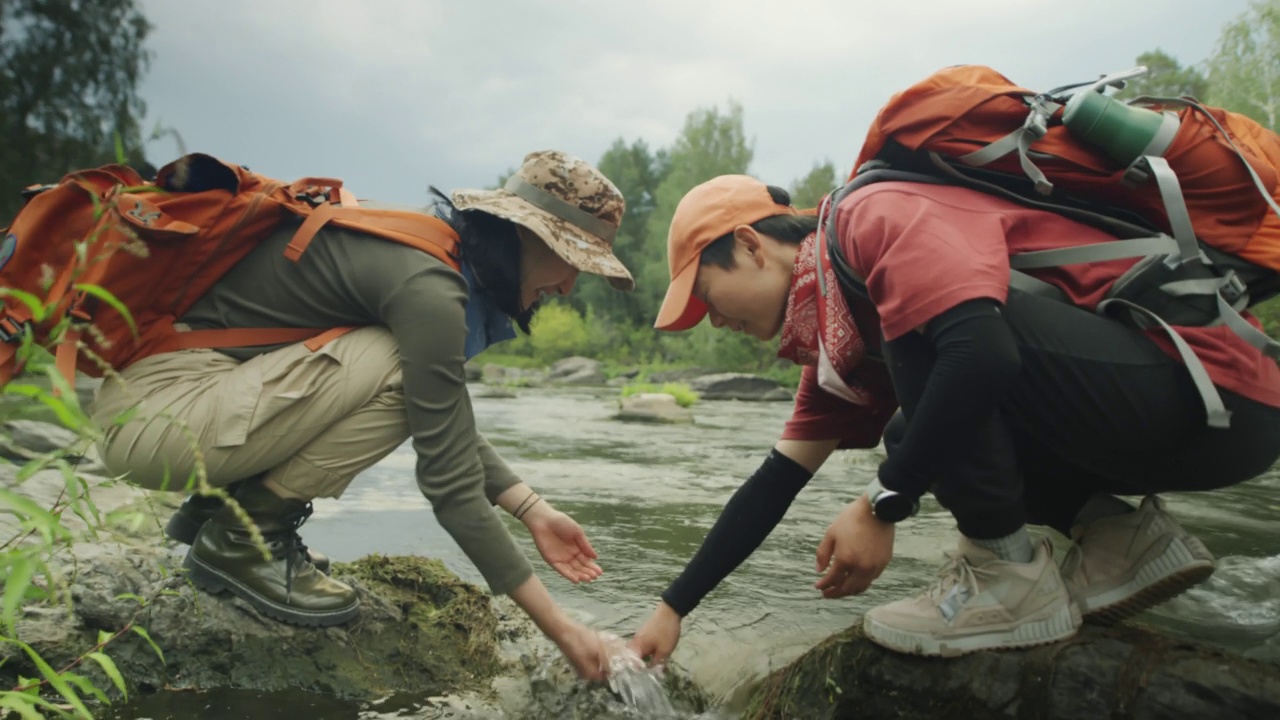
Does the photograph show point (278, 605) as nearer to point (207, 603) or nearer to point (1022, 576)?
point (207, 603)

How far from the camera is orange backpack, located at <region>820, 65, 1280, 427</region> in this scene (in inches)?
→ 65.5

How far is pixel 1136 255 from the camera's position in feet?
5.61

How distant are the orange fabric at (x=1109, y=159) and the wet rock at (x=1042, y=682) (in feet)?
2.46

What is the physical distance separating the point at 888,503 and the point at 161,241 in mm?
1611

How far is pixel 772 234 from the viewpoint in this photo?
2115 millimetres

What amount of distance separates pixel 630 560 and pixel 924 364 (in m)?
1.61

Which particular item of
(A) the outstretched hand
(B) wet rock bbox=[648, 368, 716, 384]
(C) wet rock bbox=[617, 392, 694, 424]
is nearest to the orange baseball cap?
(A) the outstretched hand

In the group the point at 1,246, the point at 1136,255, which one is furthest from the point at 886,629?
the point at 1,246

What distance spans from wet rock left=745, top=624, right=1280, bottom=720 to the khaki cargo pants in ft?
3.68

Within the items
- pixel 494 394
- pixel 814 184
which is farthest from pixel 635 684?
pixel 814 184

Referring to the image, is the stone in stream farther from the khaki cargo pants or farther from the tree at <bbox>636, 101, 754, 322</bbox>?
the tree at <bbox>636, 101, 754, 322</bbox>

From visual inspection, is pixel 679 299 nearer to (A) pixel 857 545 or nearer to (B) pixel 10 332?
(A) pixel 857 545

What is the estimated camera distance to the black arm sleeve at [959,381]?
1.52m

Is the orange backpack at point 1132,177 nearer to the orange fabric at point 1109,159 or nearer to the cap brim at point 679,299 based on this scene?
the orange fabric at point 1109,159
